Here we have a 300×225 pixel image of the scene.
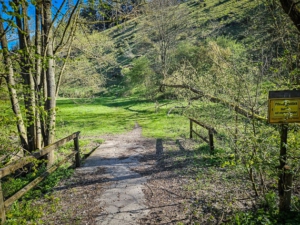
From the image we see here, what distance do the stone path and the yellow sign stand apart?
2.93 metres

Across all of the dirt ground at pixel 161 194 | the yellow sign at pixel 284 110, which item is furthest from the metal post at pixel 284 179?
the dirt ground at pixel 161 194

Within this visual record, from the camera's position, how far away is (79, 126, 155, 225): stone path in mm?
4373

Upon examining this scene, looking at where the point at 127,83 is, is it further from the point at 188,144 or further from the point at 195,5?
the point at 195,5

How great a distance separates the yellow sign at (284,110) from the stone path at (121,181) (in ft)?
9.62

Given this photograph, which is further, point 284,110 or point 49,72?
point 49,72

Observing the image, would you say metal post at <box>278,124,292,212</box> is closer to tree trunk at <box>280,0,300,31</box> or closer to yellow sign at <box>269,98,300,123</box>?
yellow sign at <box>269,98,300,123</box>

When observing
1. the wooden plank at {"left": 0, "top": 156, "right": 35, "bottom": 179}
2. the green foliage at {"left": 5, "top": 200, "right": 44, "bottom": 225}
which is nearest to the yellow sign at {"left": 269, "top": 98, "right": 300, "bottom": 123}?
the wooden plank at {"left": 0, "top": 156, "right": 35, "bottom": 179}

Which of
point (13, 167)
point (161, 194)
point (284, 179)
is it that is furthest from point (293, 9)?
point (13, 167)

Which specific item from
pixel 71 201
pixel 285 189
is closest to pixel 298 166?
pixel 285 189

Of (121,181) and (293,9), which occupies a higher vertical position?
(293,9)

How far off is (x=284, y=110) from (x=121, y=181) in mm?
4309

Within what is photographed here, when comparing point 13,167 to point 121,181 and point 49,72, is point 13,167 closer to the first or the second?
point 121,181

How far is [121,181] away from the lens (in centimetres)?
618

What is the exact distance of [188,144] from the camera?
10.1 m
